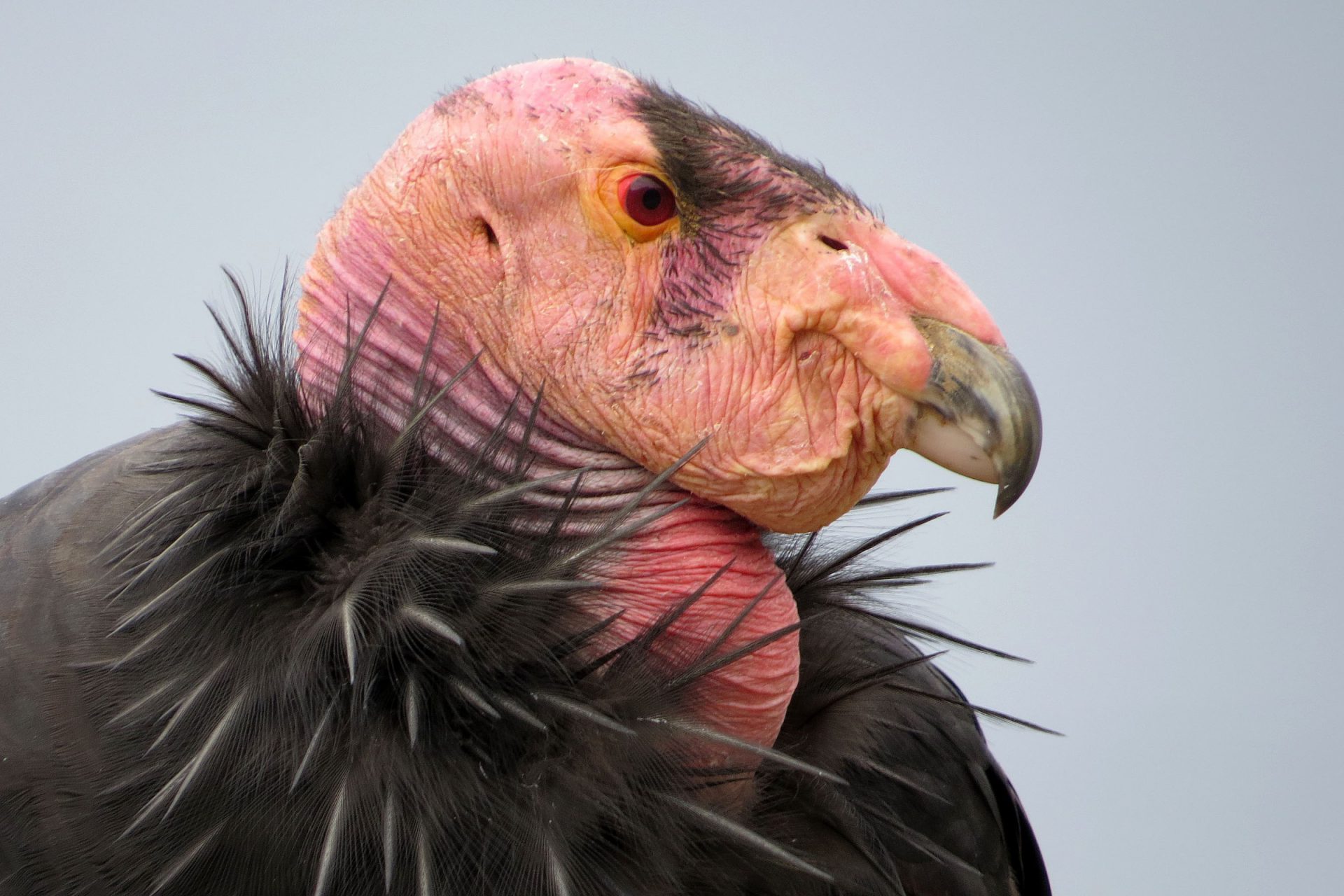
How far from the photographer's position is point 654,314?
69.8 inches

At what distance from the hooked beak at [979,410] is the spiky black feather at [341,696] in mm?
368

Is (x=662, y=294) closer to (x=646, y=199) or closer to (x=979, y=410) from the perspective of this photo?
(x=646, y=199)

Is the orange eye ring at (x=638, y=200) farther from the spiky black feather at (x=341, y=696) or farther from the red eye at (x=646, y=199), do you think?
the spiky black feather at (x=341, y=696)

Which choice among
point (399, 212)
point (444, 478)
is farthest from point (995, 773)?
point (399, 212)

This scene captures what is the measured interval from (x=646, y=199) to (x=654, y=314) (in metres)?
0.15

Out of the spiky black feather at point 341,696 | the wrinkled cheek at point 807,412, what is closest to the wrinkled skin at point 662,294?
the wrinkled cheek at point 807,412

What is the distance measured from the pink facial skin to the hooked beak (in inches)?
1.0

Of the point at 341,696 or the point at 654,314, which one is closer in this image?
the point at 341,696

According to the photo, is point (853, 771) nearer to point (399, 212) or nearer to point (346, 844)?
point (346, 844)

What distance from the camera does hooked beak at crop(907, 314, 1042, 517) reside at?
5.40 ft

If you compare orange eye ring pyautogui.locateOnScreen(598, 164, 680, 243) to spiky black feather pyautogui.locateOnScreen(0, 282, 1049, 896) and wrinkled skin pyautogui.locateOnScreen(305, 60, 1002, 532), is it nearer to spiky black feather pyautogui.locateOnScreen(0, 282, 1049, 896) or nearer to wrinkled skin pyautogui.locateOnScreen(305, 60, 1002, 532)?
wrinkled skin pyautogui.locateOnScreen(305, 60, 1002, 532)

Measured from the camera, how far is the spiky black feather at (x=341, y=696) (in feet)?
5.31

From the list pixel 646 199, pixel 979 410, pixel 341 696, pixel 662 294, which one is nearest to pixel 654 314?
pixel 662 294

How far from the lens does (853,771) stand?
2043mm
